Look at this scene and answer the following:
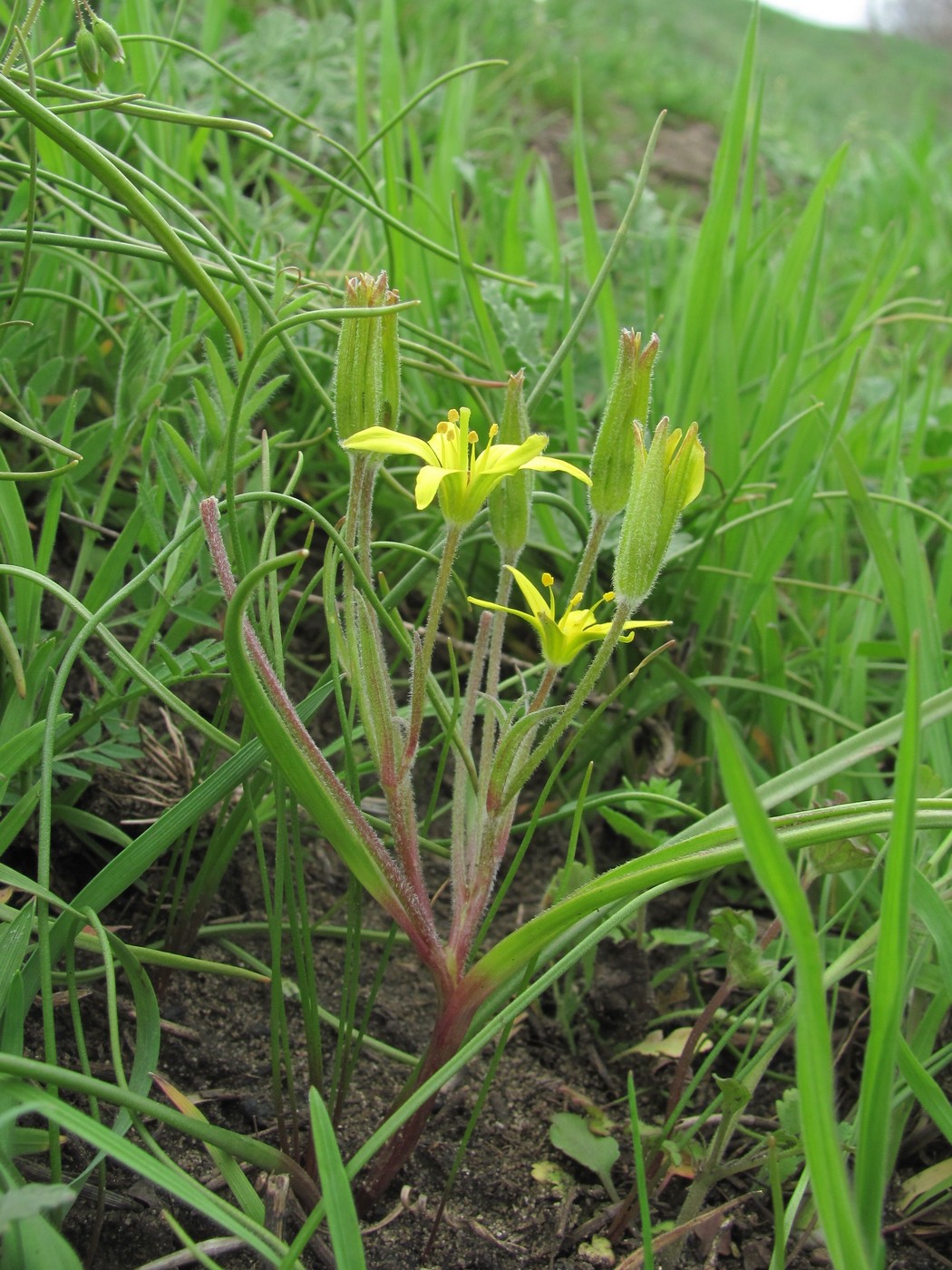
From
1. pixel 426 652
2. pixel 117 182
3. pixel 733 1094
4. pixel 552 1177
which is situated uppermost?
pixel 117 182

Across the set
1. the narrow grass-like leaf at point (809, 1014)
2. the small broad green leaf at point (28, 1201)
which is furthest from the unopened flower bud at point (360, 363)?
the small broad green leaf at point (28, 1201)

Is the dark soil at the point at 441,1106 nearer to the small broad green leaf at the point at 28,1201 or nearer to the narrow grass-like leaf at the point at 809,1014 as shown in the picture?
the small broad green leaf at the point at 28,1201

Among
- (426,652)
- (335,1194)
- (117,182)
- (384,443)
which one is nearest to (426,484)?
(384,443)

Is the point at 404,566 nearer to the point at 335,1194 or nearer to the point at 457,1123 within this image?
the point at 457,1123

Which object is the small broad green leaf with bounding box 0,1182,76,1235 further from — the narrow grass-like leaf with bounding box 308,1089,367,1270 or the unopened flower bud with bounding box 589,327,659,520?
the unopened flower bud with bounding box 589,327,659,520

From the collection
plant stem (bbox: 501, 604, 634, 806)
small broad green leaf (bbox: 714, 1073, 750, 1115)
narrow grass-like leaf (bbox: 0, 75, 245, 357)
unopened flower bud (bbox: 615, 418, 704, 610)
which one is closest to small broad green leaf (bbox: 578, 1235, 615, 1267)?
small broad green leaf (bbox: 714, 1073, 750, 1115)

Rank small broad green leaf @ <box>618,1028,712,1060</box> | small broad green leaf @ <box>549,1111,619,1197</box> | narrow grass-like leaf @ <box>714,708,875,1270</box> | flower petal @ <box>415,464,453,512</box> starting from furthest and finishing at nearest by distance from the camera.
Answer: small broad green leaf @ <box>618,1028,712,1060</box>
small broad green leaf @ <box>549,1111,619,1197</box>
flower petal @ <box>415,464,453,512</box>
narrow grass-like leaf @ <box>714,708,875,1270</box>

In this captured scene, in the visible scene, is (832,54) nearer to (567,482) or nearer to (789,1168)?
(567,482)
